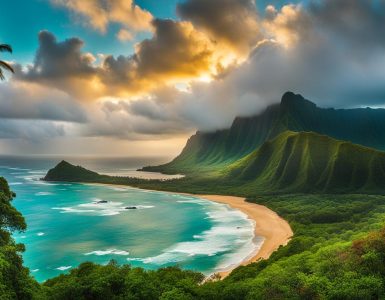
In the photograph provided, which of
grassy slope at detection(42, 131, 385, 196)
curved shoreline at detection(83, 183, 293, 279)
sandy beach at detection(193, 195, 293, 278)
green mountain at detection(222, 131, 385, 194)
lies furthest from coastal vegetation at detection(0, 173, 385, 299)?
green mountain at detection(222, 131, 385, 194)

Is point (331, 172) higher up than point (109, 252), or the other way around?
point (331, 172)

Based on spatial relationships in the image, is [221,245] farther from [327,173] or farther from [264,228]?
[327,173]

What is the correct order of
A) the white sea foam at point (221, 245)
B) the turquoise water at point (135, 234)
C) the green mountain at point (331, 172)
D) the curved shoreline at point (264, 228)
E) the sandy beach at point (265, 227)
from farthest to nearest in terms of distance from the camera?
the green mountain at point (331, 172)
the sandy beach at point (265, 227)
the curved shoreline at point (264, 228)
the white sea foam at point (221, 245)
the turquoise water at point (135, 234)

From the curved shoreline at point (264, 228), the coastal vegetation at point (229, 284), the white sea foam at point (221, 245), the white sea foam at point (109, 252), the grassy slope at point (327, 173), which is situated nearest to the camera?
the coastal vegetation at point (229, 284)

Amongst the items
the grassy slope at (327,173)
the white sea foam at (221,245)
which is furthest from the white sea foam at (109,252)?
the grassy slope at (327,173)

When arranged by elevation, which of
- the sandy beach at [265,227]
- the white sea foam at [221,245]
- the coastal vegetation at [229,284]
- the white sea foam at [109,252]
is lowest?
the white sea foam at [109,252]

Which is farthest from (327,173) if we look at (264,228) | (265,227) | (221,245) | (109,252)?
(109,252)

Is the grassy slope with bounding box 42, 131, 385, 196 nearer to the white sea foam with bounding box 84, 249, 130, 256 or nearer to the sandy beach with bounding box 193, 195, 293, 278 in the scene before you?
the sandy beach with bounding box 193, 195, 293, 278

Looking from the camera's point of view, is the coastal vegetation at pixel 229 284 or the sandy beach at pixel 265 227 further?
the sandy beach at pixel 265 227

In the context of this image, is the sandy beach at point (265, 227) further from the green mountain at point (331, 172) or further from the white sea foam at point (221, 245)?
the green mountain at point (331, 172)
